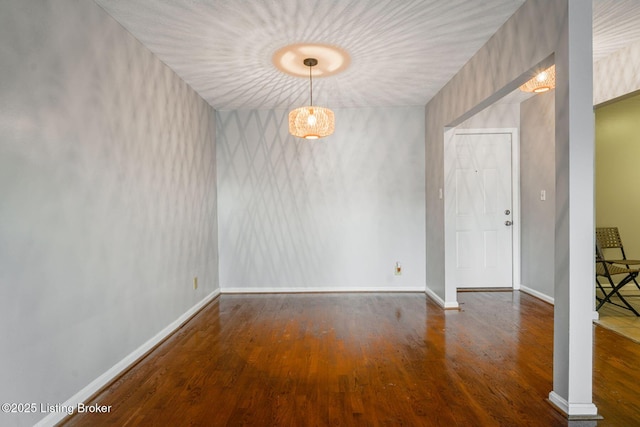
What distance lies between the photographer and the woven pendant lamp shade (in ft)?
9.79

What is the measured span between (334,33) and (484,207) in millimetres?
3124

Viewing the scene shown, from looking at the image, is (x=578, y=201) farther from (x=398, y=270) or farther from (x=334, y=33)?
(x=398, y=270)

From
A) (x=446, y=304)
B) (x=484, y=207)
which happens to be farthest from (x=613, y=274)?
(x=446, y=304)

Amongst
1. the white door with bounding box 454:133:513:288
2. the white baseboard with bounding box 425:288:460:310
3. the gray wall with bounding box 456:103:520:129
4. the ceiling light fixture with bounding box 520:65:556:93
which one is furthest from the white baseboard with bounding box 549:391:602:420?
the gray wall with bounding box 456:103:520:129

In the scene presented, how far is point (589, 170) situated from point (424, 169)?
272cm

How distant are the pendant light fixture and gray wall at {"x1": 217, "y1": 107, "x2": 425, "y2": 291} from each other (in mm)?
1460

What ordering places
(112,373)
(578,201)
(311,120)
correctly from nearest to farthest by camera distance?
1. (578,201)
2. (112,373)
3. (311,120)

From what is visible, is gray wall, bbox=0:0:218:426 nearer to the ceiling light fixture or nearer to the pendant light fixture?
the pendant light fixture

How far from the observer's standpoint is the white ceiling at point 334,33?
2225mm

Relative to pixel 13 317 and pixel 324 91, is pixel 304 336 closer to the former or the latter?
pixel 13 317

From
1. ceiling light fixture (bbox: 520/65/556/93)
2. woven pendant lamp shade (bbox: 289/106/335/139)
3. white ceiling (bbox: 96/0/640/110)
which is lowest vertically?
woven pendant lamp shade (bbox: 289/106/335/139)

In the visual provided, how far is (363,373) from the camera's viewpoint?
2.33 m

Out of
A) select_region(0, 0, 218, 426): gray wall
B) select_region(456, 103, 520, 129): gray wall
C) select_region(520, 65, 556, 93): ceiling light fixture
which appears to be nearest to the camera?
select_region(0, 0, 218, 426): gray wall

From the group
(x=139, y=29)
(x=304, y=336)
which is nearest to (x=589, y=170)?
(x=304, y=336)
